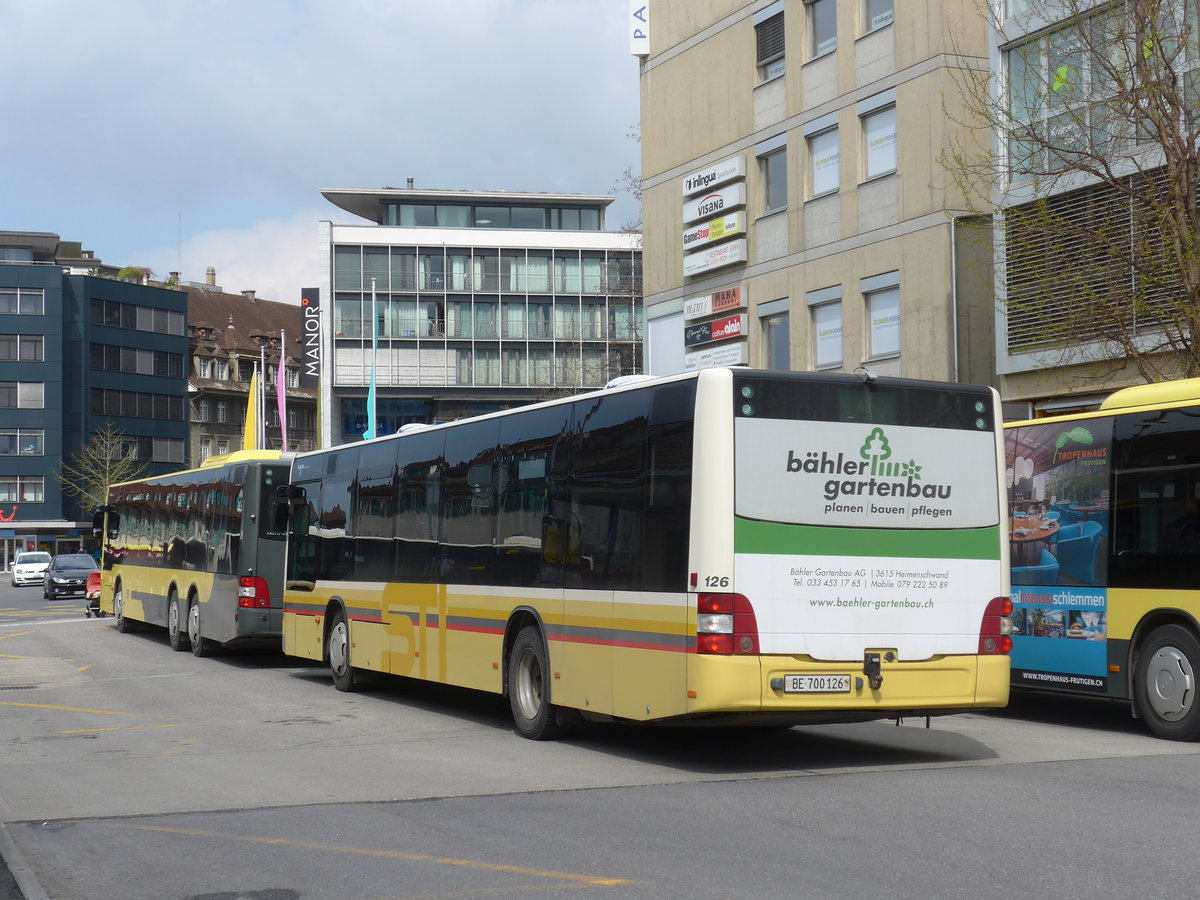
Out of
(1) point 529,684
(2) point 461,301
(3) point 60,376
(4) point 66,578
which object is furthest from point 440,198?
A: (1) point 529,684

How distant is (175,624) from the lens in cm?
2662

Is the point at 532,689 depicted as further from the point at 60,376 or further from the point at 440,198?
the point at 60,376

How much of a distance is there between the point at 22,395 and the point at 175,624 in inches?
3059

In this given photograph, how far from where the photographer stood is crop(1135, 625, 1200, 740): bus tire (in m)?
13.0

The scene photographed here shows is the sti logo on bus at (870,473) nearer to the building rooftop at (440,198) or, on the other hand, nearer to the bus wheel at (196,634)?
the bus wheel at (196,634)

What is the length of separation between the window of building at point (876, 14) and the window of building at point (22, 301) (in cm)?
7748

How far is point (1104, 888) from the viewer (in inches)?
276

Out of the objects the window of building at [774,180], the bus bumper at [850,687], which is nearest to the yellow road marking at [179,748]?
the bus bumper at [850,687]

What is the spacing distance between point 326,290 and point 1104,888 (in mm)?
80402

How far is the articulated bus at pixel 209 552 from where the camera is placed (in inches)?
889

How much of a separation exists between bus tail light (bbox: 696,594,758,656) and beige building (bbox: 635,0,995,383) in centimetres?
1749

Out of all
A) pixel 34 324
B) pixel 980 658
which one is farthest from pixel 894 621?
pixel 34 324

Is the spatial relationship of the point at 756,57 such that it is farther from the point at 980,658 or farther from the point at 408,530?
the point at 980,658

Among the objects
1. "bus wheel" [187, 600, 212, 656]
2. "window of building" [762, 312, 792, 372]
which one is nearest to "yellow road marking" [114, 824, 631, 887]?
"bus wheel" [187, 600, 212, 656]
